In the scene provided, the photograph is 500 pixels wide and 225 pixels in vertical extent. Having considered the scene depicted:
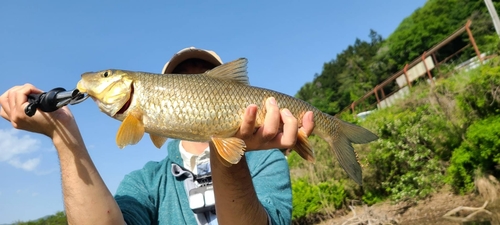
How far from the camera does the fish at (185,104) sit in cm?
231

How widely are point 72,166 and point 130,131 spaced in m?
0.72

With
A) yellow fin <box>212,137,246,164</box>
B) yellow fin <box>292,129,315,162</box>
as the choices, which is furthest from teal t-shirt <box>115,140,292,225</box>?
yellow fin <box>212,137,246,164</box>

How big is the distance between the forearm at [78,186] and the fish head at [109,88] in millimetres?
431

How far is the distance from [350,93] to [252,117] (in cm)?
6132

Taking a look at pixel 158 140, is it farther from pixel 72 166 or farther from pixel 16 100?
pixel 16 100

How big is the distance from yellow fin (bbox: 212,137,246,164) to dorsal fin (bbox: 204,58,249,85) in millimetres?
438

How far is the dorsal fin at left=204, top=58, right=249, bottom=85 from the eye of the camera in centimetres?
257

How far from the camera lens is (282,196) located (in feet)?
11.2

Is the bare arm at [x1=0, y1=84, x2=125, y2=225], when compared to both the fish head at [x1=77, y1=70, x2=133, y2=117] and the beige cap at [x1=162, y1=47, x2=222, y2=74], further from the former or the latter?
the beige cap at [x1=162, y1=47, x2=222, y2=74]

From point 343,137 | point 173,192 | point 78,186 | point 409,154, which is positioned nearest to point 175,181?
point 173,192

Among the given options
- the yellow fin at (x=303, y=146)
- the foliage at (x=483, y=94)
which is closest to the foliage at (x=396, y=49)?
the foliage at (x=483, y=94)

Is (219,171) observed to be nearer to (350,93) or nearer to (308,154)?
(308,154)

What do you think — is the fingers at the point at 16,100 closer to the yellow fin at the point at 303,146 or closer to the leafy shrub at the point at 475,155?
the yellow fin at the point at 303,146

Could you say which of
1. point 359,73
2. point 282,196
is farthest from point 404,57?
point 282,196
